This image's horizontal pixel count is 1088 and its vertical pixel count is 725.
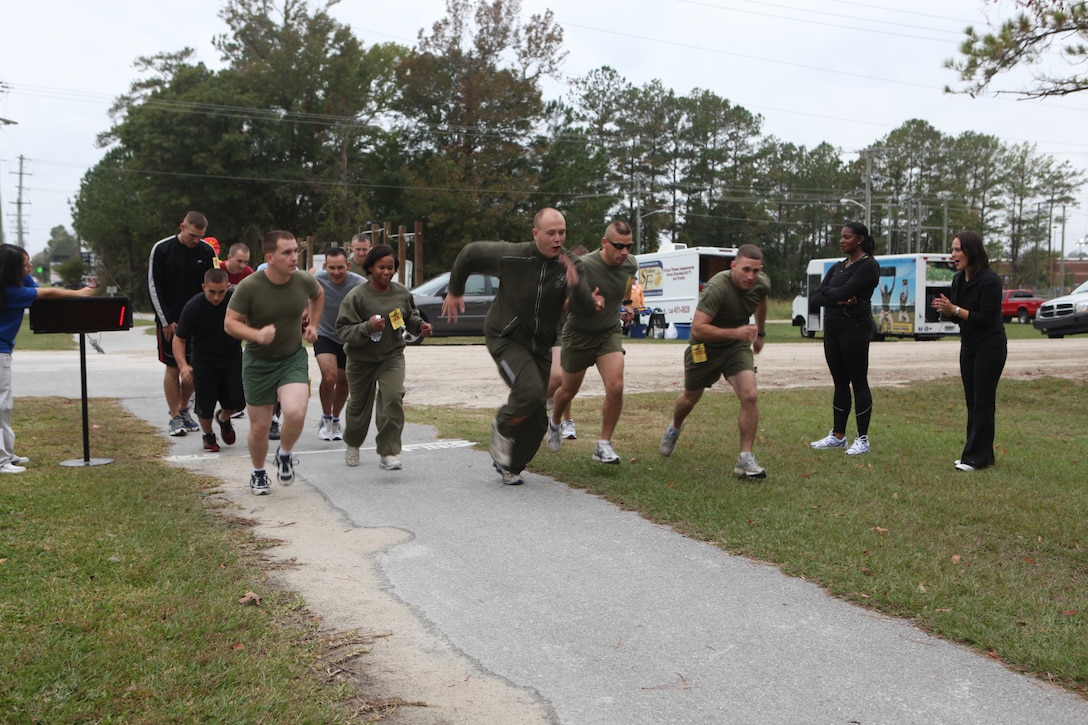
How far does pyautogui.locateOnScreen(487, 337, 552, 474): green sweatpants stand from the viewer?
264 inches

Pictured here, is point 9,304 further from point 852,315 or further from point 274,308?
point 852,315

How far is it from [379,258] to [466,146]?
50467 millimetres

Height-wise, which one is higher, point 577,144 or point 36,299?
point 577,144

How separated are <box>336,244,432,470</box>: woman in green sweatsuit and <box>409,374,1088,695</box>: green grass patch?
137cm

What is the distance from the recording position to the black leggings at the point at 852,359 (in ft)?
27.0

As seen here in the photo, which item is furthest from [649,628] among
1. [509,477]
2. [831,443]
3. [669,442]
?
[831,443]

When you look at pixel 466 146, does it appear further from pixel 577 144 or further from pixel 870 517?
pixel 870 517

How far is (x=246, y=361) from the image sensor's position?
675cm

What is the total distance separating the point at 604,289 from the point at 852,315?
2.27 meters

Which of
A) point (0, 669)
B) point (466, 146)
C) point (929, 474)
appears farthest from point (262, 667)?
point (466, 146)

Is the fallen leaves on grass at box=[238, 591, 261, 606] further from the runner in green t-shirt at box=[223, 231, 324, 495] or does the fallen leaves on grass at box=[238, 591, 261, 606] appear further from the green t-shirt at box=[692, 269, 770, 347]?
the green t-shirt at box=[692, 269, 770, 347]

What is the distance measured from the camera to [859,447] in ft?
27.4

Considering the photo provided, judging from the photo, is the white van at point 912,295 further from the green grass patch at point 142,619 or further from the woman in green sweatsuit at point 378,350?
the green grass patch at point 142,619

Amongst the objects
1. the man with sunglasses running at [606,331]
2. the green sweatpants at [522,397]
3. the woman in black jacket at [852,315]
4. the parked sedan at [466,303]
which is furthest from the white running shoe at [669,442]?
the parked sedan at [466,303]
